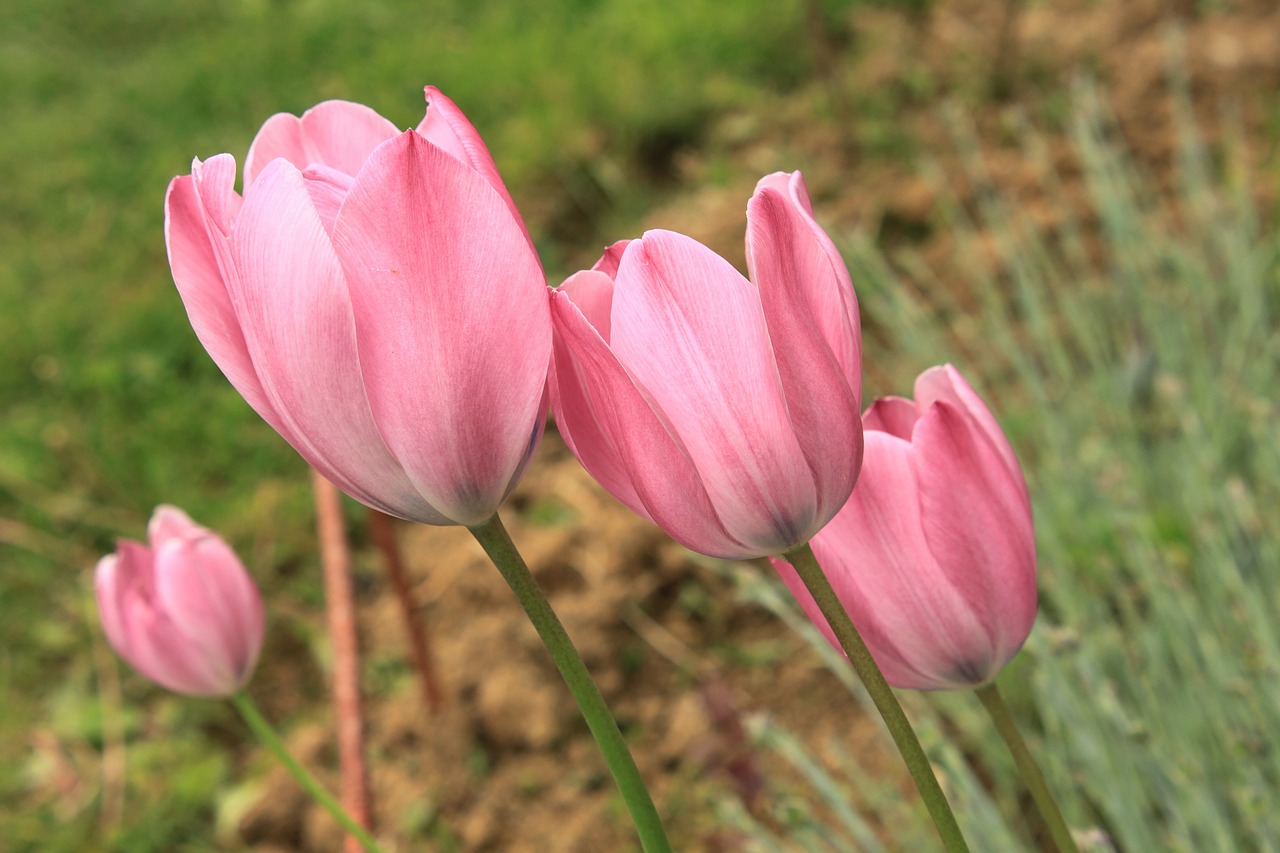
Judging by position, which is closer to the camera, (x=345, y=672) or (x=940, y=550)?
(x=940, y=550)

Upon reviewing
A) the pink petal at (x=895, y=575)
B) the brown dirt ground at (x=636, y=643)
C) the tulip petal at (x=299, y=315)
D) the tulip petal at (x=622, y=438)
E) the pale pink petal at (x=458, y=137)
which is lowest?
the brown dirt ground at (x=636, y=643)

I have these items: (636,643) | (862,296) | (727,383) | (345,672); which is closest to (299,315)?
(727,383)

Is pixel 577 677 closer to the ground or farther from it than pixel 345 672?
farther from it

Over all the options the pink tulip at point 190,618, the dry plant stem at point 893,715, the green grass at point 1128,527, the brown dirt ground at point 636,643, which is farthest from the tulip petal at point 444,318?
the brown dirt ground at point 636,643

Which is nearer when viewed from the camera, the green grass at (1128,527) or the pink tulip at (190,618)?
the pink tulip at (190,618)

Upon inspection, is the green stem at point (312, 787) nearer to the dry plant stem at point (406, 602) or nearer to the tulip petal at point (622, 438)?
the tulip petal at point (622, 438)

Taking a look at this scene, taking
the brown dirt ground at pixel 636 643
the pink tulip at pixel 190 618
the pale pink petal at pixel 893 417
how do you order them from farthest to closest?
the brown dirt ground at pixel 636 643 → the pink tulip at pixel 190 618 → the pale pink petal at pixel 893 417

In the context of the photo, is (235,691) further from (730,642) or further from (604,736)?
(730,642)

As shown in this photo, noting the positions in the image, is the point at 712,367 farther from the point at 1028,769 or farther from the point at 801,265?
Answer: the point at 1028,769
